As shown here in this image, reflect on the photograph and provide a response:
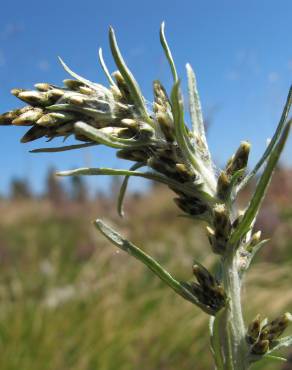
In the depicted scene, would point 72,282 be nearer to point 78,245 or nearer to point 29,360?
point 29,360

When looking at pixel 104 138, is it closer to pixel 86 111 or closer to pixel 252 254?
pixel 86 111

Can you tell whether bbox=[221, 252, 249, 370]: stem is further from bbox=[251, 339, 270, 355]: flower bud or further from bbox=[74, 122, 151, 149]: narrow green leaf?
bbox=[74, 122, 151, 149]: narrow green leaf

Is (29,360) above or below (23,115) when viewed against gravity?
below

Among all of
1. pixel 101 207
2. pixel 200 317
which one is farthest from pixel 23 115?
pixel 101 207

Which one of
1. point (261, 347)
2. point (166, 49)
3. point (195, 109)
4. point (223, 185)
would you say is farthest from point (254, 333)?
point (166, 49)

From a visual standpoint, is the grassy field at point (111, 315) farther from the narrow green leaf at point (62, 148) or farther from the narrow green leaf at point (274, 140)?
the narrow green leaf at point (62, 148)

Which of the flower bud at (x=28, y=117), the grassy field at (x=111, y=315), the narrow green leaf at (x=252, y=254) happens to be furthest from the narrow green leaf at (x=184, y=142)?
the grassy field at (x=111, y=315)
